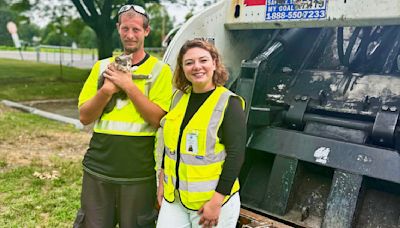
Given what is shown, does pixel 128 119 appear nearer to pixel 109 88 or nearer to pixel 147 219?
pixel 109 88

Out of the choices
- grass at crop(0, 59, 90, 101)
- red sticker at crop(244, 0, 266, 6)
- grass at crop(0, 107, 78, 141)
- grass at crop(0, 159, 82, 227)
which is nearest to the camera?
red sticker at crop(244, 0, 266, 6)

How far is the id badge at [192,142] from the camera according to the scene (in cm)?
188

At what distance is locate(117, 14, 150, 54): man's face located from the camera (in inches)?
82.5

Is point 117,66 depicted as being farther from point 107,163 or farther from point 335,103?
point 335,103

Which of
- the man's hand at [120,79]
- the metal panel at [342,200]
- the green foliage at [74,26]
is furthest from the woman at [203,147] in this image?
the green foliage at [74,26]

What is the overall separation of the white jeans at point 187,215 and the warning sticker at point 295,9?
1.20m

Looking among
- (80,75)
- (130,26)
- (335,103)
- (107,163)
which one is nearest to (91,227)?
(107,163)

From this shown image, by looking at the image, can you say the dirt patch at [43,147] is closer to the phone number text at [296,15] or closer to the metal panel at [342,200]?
the phone number text at [296,15]

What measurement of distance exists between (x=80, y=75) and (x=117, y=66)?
1593 centimetres

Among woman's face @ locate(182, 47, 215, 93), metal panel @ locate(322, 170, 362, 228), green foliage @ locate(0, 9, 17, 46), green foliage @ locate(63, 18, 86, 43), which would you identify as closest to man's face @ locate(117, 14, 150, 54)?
woman's face @ locate(182, 47, 215, 93)

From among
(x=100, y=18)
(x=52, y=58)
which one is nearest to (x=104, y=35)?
(x=100, y=18)

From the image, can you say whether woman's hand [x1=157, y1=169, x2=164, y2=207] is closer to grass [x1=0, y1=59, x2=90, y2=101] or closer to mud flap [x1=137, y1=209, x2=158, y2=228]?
mud flap [x1=137, y1=209, x2=158, y2=228]

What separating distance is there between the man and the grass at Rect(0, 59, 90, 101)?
9054mm

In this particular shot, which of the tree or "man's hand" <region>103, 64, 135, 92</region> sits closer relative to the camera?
"man's hand" <region>103, 64, 135, 92</region>
